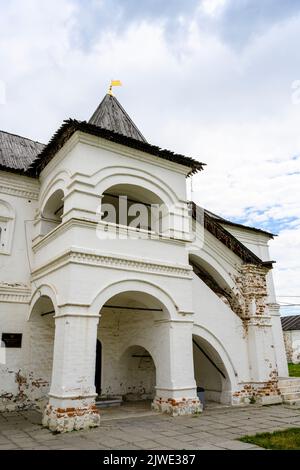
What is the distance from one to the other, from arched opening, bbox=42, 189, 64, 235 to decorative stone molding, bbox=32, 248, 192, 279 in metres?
1.34

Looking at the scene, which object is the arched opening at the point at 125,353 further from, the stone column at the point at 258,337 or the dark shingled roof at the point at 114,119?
the dark shingled roof at the point at 114,119

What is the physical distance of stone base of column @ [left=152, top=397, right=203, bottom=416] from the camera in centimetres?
813

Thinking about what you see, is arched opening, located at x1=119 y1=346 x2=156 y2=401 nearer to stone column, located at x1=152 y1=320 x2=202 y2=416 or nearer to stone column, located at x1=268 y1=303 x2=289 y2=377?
stone column, located at x1=152 y1=320 x2=202 y2=416

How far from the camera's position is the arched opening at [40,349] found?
9.45m

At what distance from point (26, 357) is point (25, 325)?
82 cm

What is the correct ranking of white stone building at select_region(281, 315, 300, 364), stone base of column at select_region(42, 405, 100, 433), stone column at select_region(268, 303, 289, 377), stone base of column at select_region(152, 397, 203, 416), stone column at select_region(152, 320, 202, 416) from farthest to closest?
white stone building at select_region(281, 315, 300, 364)
stone column at select_region(268, 303, 289, 377)
stone column at select_region(152, 320, 202, 416)
stone base of column at select_region(152, 397, 203, 416)
stone base of column at select_region(42, 405, 100, 433)

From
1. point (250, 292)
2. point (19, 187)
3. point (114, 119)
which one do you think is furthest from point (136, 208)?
point (250, 292)

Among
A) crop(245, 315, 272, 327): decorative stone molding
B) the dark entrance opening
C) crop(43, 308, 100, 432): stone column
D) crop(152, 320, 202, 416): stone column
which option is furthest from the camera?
crop(245, 315, 272, 327): decorative stone molding

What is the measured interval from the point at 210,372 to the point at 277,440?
4.70 metres

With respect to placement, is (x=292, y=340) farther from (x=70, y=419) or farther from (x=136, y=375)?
(x=70, y=419)

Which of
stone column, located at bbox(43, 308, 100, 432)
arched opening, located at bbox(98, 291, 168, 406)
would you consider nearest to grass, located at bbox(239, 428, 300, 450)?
stone column, located at bbox(43, 308, 100, 432)

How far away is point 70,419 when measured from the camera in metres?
6.80

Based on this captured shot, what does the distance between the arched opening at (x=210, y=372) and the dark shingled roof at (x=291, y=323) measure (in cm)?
3188
